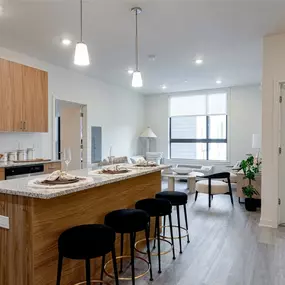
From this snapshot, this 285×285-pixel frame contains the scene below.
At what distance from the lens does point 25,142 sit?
491 cm

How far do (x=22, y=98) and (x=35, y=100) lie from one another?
0.89ft

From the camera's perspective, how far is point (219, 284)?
2.39 m

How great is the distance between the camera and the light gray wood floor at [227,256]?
2488 millimetres

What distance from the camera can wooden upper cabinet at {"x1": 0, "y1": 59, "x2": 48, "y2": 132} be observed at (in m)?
4.12

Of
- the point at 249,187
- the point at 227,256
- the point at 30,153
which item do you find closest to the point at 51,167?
the point at 30,153

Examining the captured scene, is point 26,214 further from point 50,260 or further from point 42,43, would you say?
point 42,43

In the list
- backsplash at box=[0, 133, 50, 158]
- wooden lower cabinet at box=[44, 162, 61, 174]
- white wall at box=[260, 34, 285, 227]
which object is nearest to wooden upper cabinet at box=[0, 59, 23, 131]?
backsplash at box=[0, 133, 50, 158]

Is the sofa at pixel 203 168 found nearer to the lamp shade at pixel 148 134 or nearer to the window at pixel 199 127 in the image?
the window at pixel 199 127

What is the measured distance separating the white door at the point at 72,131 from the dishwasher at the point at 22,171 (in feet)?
6.59

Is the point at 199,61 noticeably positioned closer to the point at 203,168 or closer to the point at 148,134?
the point at 203,168

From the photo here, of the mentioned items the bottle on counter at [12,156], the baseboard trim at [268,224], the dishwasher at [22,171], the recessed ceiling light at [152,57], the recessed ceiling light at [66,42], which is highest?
the recessed ceiling light at [152,57]

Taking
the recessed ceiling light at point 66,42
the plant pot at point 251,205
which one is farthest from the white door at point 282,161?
the recessed ceiling light at point 66,42

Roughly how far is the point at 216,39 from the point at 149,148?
17.6 ft

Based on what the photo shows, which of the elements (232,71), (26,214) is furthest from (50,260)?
(232,71)
